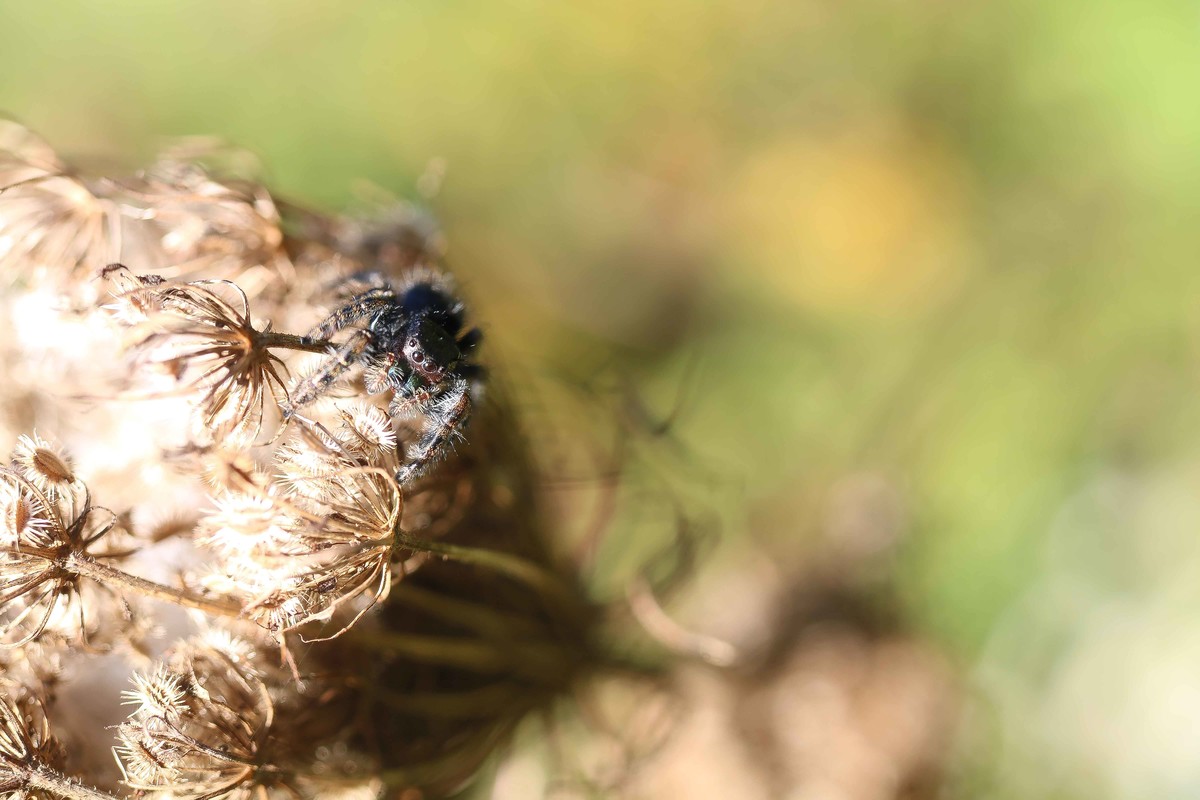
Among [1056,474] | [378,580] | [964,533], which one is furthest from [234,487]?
[1056,474]

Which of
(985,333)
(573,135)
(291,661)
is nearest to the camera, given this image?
(291,661)

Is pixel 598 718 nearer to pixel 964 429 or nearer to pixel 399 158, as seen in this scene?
pixel 964 429

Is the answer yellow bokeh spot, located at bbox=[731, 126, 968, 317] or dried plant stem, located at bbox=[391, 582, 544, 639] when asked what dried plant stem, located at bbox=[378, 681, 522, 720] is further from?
yellow bokeh spot, located at bbox=[731, 126, 968, 317]

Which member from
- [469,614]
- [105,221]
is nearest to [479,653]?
[469,614]

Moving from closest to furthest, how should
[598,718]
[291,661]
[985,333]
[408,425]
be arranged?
[291,661], [408,425], [598,718], [985,333]

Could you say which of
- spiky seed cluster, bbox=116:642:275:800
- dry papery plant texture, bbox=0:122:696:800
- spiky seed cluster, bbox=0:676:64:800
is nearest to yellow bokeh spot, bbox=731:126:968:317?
dry papery plant texture, bbox=0:122:696:800

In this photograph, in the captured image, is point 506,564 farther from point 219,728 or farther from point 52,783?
point 52,783
